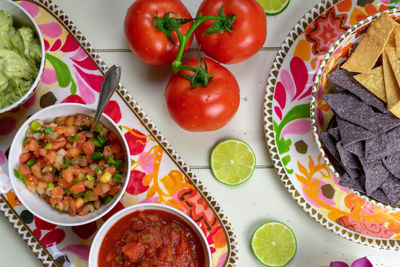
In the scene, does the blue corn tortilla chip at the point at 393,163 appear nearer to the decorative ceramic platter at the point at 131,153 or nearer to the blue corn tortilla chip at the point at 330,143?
the blue corn tortilla chip at the point at 330,143

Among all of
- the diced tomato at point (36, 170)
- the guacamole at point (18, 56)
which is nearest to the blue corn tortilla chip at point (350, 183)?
the diced tomato at point (36, 170)

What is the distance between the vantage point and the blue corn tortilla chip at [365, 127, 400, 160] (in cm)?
168

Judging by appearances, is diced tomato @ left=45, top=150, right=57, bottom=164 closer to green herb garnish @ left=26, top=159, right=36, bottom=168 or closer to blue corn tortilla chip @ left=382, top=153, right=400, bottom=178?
green herb garnish @ left=26, top=159, right=36, bottom=168

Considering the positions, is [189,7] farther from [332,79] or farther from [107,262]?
[107,262]

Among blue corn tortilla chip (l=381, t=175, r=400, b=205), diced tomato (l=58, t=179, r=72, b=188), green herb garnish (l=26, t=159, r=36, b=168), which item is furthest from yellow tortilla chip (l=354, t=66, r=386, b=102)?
green herb garnish (l=26, t=159, r=36, b=168)

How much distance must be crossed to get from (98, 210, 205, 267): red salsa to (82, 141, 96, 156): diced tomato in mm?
302

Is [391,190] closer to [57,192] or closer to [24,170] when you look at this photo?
[57,192]

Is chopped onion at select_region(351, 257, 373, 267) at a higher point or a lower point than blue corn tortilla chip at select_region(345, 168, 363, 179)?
lower

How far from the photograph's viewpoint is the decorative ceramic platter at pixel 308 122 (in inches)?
73.1

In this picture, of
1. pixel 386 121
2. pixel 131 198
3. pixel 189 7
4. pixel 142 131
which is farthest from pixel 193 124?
pixel 386 121

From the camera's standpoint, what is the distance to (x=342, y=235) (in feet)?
6.13

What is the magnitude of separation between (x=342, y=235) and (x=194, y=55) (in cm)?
104

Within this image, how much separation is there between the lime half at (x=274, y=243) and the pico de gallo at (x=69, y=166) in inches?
26.2

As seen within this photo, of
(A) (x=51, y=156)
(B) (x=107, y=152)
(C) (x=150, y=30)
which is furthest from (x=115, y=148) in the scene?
(C) (x=150, y=30)
